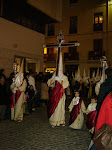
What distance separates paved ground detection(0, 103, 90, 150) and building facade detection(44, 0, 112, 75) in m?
18.4

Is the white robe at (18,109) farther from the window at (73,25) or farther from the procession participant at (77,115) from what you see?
the window at (73,25)

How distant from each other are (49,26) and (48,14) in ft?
47.4

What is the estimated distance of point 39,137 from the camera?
215 inches

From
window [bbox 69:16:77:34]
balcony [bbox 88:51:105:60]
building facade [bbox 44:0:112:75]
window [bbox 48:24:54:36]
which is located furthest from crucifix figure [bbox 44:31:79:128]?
window [bbox 48:24:54:36]

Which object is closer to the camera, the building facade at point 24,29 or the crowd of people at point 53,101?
the crowd of people at point 53,101

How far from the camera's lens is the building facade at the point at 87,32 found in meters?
23.9

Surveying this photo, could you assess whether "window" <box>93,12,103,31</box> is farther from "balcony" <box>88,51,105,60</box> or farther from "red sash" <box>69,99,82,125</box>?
"red sash" <box>69,99,82,125</box>

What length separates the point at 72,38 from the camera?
26.0 metres

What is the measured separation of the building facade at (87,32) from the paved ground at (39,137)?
1836cm

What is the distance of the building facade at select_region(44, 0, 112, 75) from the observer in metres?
23.9

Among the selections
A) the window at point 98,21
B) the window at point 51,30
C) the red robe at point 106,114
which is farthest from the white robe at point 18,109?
the window at point 51,30

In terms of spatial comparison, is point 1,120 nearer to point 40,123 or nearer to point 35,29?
point 40,123

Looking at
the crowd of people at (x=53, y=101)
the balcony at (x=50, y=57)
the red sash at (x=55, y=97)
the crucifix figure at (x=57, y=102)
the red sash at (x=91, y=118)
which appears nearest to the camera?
the red sash at (x=91, y=118)

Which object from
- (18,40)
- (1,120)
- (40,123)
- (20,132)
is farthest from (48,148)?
(18,40)
